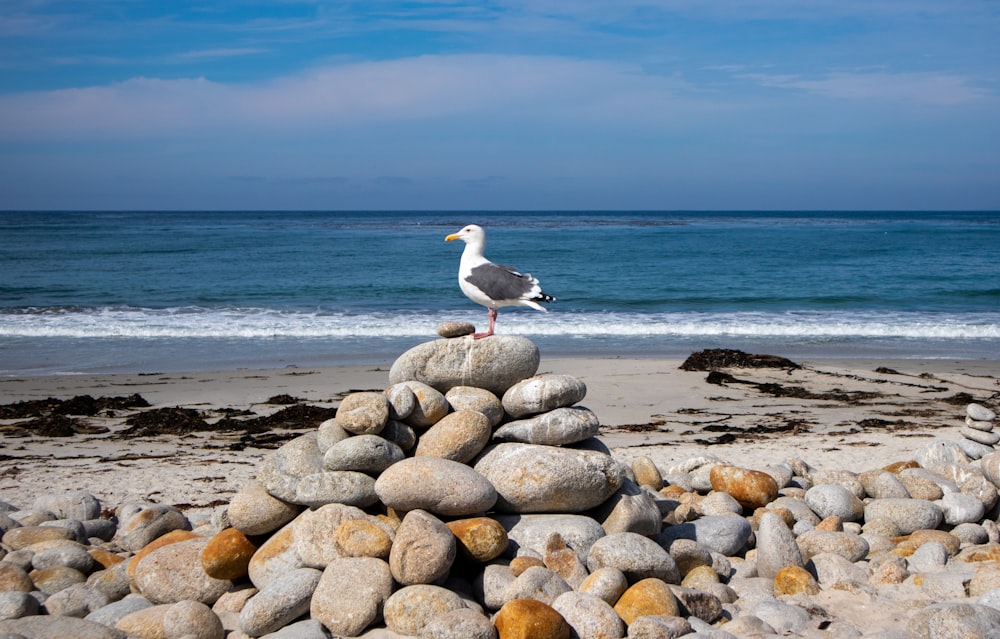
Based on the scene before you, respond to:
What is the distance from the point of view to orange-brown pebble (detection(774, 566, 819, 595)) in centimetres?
595

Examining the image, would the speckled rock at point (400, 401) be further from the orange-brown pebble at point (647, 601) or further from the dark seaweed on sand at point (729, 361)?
the dark seaweed on sand at point (729, 361)

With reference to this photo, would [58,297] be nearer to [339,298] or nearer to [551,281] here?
[339,298]

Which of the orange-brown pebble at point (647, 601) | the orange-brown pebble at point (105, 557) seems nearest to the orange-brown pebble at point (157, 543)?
the orange-brown pebble at point (105, 557)

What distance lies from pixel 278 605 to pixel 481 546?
4.42ft

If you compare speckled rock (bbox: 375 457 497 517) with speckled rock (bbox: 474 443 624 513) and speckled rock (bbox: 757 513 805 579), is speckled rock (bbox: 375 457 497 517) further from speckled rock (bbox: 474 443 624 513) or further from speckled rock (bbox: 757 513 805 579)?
speckled rock (bbox: 757 513 805 579)

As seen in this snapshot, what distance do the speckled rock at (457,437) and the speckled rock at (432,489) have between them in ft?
1.35

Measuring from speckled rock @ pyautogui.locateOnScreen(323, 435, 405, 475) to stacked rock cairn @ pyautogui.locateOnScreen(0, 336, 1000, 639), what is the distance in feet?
0.05

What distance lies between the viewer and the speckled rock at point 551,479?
6508mm

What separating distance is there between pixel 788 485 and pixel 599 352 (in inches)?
382

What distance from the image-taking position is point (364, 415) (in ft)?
21.1

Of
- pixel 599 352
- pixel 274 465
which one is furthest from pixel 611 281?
pixel 274 465

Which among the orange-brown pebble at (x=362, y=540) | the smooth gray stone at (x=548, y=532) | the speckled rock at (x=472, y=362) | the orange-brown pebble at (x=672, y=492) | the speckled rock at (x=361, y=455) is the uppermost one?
the speckled rock at (x=472, y=362)

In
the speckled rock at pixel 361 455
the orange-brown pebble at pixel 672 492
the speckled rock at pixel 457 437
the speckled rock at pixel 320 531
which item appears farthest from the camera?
the orange-brown pebble at pixel 672 492

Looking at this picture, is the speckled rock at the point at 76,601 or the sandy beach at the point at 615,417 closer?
the speckled rock at the point at 76,601
